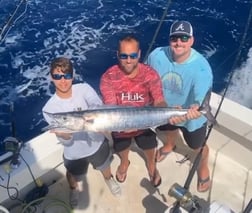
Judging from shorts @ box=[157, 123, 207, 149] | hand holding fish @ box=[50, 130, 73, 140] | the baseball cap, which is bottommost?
shorts @ box=[157, 123, 207, 149]

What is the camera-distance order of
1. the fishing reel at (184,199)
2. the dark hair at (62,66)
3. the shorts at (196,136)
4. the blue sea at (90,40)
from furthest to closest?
the blue sea at (90,40) → the shorts at (196,136) → the dark hair at (62,66) → the fishing reel at (184,199)

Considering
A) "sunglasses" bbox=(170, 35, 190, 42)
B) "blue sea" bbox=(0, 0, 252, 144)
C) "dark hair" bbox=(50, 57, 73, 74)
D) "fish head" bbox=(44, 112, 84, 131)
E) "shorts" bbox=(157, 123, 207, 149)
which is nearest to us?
"fish head" bbox=(44, 112, 84, 131)

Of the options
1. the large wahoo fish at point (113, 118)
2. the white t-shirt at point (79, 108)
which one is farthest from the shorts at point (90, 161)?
the large wahoo fish at point (113, 118)

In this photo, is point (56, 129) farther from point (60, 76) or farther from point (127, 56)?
point (127, 56)

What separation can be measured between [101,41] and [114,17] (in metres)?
1.33

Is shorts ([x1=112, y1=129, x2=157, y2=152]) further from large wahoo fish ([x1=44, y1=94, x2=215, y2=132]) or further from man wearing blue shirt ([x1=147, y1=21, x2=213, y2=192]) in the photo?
large wahoo fish ([x1=44, y1=94, x2=215, y2=132])

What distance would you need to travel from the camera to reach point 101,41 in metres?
9.03

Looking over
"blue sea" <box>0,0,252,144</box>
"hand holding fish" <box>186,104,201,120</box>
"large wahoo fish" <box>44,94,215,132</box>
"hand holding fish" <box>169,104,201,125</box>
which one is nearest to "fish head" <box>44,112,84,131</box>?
"large wahoo fish" <box>44,94,215,132</box>

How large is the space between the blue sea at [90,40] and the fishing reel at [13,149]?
3.05 meters

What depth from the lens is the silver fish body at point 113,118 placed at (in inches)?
115

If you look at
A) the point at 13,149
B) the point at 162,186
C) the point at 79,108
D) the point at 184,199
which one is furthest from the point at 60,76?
the point at 162,186

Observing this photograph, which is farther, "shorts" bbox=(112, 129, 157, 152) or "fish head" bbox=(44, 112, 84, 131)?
"shorts" bbox=(112, 129, 157, 152)

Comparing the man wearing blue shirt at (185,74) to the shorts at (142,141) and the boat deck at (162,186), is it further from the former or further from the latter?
the boat deck at (162,186)

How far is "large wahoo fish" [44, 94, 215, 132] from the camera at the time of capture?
291 cm
